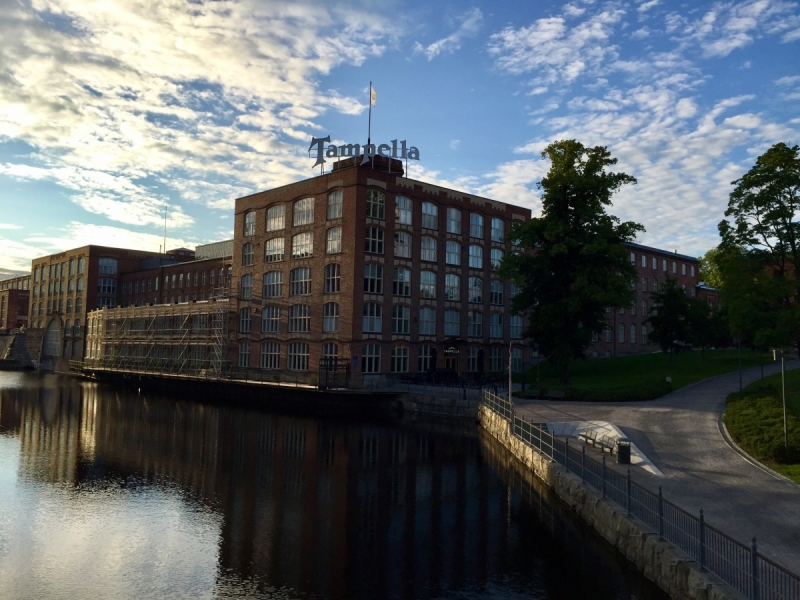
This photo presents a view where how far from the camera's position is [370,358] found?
196 feet

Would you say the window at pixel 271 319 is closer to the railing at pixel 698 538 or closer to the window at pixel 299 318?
the window at pixel 299 318

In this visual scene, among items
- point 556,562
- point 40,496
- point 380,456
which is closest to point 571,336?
point 380,456

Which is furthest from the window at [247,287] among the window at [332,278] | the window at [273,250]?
the window at [332,278]

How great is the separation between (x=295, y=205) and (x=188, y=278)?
41.7m

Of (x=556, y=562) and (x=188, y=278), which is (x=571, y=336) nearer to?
(x=556, y=562)

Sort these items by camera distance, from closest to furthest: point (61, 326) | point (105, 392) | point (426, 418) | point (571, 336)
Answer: point (426, 418)
point (571, 336)
point (105, 392)
point (61, 326)

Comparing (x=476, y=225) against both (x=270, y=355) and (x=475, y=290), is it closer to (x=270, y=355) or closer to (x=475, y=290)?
(x=475, y=290)

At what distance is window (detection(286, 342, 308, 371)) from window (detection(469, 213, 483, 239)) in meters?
22.0

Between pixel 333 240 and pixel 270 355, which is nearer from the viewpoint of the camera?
pixel 333 240

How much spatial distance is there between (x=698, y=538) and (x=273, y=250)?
191 feet

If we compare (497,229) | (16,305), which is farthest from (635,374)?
(16,305)

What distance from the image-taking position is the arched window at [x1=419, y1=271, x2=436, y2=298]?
64875mm

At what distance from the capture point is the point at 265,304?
68000 millimetres

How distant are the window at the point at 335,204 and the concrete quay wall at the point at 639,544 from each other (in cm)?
3885
